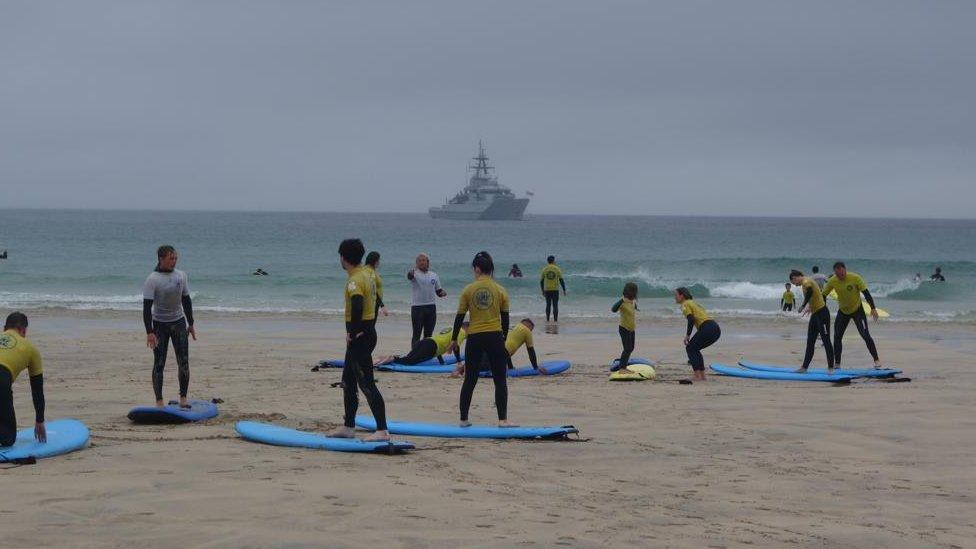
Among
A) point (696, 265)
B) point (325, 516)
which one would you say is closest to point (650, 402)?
point (325, 516)

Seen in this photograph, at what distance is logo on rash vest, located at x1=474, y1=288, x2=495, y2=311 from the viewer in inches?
367

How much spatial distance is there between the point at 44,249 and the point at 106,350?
181 feet

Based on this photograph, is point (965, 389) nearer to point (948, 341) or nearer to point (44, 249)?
point (948, 341)

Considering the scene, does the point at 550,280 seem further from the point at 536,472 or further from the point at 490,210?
the point at 490,210

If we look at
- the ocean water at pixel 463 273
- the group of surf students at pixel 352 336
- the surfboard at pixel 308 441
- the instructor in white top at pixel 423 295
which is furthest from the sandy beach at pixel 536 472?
the ocean water at pixel 463 273

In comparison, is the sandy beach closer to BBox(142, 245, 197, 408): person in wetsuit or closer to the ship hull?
BBox(142, 245, 197, 408): person in wetsuit

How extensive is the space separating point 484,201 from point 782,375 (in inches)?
5232

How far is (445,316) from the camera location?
89.8ft

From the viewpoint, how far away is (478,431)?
9352 mm

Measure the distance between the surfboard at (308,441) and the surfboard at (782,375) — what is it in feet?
23.9

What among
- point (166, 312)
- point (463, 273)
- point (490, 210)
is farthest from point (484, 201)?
point (166, 312)

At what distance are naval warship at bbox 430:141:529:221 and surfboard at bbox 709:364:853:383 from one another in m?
130

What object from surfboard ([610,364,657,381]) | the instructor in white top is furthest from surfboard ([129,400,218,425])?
surfboard ([610,364,657,381])

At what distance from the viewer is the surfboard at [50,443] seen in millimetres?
7801
